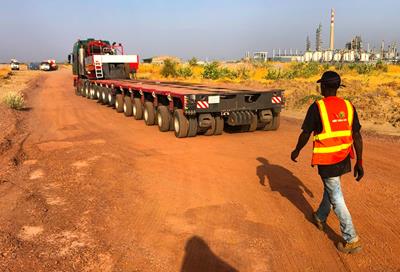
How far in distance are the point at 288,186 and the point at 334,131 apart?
252 cm

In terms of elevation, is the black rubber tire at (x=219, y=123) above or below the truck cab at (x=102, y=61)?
below

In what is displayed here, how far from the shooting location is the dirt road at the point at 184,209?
4.18m

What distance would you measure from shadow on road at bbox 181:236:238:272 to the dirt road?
0.4 inches

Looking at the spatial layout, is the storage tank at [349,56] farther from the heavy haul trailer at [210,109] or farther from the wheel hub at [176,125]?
the wheel hub at [176,125]

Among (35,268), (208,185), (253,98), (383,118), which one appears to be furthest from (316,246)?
(383,118)

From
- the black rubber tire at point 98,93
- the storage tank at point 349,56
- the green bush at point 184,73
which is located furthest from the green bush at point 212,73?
the storage tank at point 349,56

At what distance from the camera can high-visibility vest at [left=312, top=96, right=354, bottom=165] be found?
13.3 feet

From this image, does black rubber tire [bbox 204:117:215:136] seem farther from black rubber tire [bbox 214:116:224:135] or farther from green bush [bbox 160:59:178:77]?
green bush [bbox 160:59:178:77]

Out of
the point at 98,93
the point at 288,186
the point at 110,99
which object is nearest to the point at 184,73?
the point at 98,93

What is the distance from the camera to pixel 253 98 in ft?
35.6

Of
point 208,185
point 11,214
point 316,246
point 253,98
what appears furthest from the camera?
point 253,98

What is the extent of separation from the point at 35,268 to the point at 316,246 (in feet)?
10.1

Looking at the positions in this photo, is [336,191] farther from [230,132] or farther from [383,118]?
[383,118]

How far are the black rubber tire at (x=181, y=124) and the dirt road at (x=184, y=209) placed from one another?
80cm
